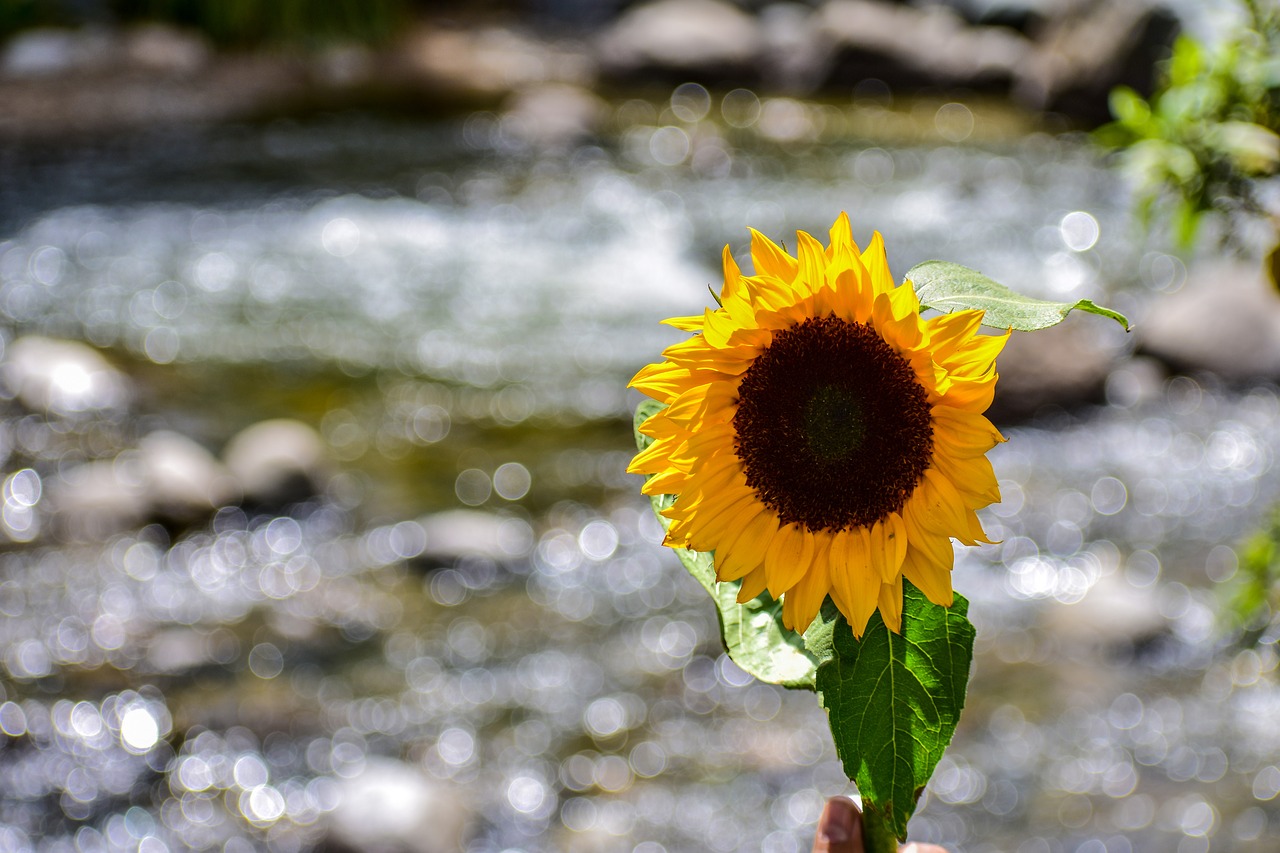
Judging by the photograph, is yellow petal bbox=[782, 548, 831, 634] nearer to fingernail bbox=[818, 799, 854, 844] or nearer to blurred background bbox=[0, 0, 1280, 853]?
fingernail bbox=[818, 799, 854, 844]

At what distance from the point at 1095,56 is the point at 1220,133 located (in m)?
7.63

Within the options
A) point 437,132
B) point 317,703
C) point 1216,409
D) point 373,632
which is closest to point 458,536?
point 373,632

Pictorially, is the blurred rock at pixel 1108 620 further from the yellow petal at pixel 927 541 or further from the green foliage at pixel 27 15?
the green foliage at pixel 27 15

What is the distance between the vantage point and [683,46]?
32.5ft

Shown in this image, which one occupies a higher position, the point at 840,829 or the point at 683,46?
the point at 840,829

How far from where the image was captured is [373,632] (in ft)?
14.2

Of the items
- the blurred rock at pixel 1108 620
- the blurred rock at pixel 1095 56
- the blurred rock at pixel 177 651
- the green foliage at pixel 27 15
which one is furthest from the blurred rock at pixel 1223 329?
the green foliage at pixel 27 15

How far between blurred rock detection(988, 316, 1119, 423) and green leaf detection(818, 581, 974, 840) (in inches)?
180

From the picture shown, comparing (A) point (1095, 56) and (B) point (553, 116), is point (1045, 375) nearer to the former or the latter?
(A) point (1095, 56)

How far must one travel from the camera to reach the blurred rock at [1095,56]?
27.7ft

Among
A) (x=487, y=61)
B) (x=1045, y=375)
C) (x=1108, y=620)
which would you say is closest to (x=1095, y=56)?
(x=1045, y=375)

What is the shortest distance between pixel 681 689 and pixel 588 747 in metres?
0.41

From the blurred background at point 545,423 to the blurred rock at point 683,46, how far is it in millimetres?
37

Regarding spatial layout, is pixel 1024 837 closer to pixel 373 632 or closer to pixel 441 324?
pixel 373 632
